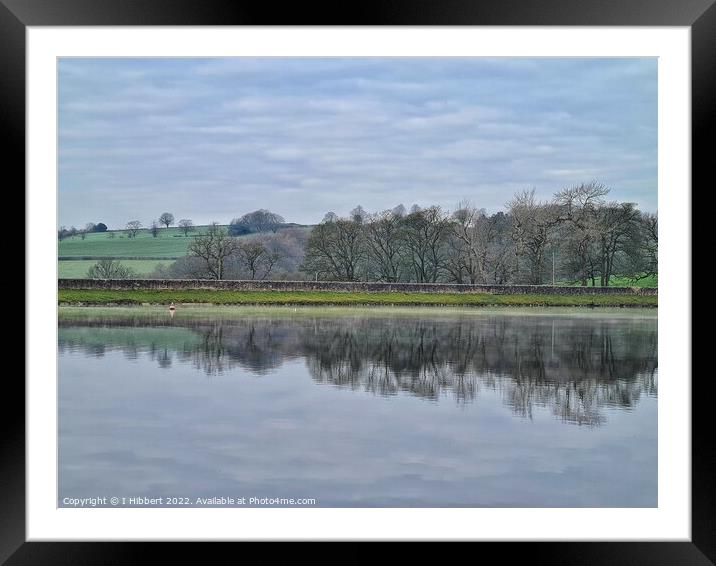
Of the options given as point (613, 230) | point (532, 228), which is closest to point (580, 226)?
point (613, 230)

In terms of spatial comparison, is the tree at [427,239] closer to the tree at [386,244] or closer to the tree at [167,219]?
the tree at [386,244]

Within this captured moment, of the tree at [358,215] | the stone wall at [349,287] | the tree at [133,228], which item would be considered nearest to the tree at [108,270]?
the stone wall at [349,287]

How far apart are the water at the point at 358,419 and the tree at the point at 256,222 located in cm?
853

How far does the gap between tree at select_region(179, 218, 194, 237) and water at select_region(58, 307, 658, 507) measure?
8.57m

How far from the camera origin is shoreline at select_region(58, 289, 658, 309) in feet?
53.7

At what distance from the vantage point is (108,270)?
A: 58.0 feet

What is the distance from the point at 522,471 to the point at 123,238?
16.4 m

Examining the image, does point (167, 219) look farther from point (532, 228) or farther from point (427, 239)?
point (532, 228)

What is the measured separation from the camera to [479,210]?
64.4 feet

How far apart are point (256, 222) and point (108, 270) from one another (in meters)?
3.55

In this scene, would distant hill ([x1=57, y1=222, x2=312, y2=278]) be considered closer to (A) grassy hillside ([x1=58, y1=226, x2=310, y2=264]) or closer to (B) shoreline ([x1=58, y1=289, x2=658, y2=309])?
(A) grassy hillside ([x1=58, y1=226, x2=310, y2=264])

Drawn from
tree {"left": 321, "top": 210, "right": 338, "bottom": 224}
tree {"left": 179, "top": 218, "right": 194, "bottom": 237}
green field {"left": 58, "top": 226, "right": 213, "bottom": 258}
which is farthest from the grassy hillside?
tree {"left": 321, "top": 210, "right": 338, "bottom": 224}

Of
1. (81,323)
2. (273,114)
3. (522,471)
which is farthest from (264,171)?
(522,471)
